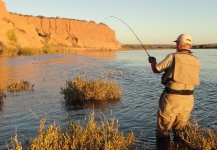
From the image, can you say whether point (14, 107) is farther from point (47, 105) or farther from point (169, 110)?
point (169, 110)

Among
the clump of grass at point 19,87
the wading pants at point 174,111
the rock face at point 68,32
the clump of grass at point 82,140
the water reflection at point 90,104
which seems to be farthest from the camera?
the rock face at point 68,32

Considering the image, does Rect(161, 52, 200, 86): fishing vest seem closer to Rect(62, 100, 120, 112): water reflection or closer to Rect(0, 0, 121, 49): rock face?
Rect(62, 100, 120, 112): water reflection

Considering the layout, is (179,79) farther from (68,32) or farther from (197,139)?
(68,32)

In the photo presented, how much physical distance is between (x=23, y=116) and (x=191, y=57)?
6772 mm

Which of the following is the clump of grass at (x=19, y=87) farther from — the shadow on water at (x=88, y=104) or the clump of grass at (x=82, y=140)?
the clump of grass at (x=82, y=140)

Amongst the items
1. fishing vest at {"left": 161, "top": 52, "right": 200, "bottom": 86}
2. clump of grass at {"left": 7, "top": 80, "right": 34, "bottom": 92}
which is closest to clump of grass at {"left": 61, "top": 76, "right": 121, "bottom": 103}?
clump of grass at {"left": 7, "top": 80, "right": 34, "bottom": 92}

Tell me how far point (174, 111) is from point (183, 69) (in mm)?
917

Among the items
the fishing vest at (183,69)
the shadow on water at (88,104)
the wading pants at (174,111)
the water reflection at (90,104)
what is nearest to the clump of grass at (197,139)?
the wading pants at (174,111)

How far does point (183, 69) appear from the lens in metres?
5.65

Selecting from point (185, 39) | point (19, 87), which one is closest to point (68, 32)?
point (19, 87)

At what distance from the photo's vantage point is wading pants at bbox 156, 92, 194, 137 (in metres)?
5.78

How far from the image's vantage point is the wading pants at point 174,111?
5777 millimetres

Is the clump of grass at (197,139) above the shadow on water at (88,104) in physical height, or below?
above

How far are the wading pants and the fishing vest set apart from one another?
14.2 inches
